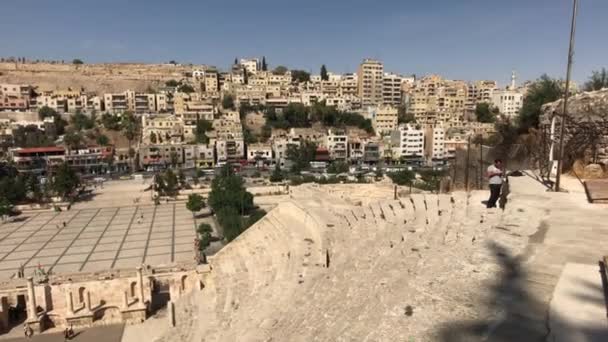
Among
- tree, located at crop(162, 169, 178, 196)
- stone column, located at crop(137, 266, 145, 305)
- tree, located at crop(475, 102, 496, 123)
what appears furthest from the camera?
tree, located at crop(475, 102, 496, 123)

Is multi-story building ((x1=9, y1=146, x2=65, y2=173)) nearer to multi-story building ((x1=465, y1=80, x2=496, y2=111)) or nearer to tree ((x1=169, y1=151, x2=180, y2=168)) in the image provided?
tree ((x1=169, y1=151, x2=180, y2=168))

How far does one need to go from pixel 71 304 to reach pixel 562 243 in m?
14.8

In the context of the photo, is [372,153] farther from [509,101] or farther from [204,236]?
[204,236]

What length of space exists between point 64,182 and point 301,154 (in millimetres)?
23577

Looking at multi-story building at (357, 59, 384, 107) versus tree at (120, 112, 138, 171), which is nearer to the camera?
tree at (120, 112, 138, 171)

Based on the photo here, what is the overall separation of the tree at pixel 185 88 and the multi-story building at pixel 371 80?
30.6 meters

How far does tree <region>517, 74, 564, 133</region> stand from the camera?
45.9 feet

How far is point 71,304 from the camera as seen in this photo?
13.8 metres

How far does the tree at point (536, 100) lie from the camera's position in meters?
14.0

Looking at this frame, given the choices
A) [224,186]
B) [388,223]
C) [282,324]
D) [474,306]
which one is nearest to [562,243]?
[474,306]

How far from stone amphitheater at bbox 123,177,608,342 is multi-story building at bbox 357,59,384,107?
64023mm

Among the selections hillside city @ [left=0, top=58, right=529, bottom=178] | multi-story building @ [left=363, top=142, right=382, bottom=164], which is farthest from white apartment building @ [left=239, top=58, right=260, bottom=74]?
multi-story building @ [left=363, top=142, right=382, bottom=164]

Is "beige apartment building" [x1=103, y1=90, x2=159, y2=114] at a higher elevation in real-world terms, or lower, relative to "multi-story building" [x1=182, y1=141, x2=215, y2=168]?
higher

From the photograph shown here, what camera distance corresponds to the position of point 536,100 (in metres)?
14.5
